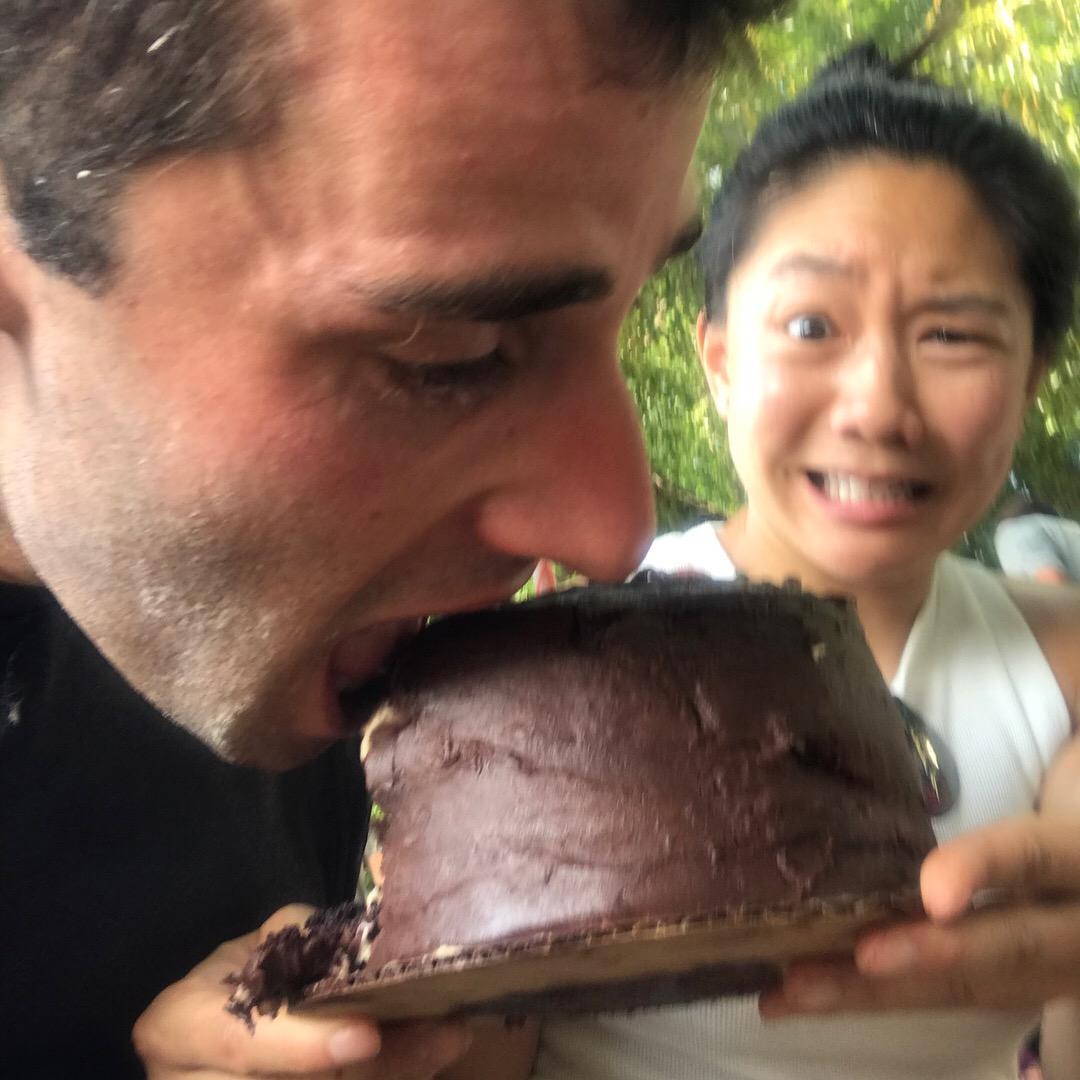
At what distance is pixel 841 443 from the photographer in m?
1.31

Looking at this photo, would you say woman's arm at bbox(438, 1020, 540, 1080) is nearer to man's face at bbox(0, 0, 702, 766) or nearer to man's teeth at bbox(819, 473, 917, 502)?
man's face at bbox(0, 0, 702, 766)

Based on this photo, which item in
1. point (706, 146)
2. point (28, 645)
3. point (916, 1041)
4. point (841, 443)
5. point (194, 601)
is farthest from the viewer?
point (706, 146)

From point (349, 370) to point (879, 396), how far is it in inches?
32.1

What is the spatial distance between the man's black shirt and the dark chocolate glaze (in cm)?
39

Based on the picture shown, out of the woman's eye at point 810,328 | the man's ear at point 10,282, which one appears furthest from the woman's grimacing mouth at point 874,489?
the man's ear at point 10,282

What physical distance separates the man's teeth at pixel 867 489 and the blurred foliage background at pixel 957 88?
0.34 metres

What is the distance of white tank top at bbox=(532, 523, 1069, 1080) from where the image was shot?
1.14 meters

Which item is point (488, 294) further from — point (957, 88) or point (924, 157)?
point (957, 88)

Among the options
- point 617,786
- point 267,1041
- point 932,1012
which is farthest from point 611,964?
point 932,1012

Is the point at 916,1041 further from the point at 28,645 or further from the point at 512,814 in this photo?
the point at 28,645

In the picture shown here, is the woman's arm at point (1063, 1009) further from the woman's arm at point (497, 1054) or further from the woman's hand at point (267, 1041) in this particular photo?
the woman's hand at point (267, 1041)

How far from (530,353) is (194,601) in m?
0.28

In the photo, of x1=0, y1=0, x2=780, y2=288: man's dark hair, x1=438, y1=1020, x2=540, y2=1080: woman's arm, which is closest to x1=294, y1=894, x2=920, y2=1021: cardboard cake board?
x1=438, y1=1020, x2=540, y2=1080: woman's arm

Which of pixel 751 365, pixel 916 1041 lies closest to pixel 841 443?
pixel 751 365
